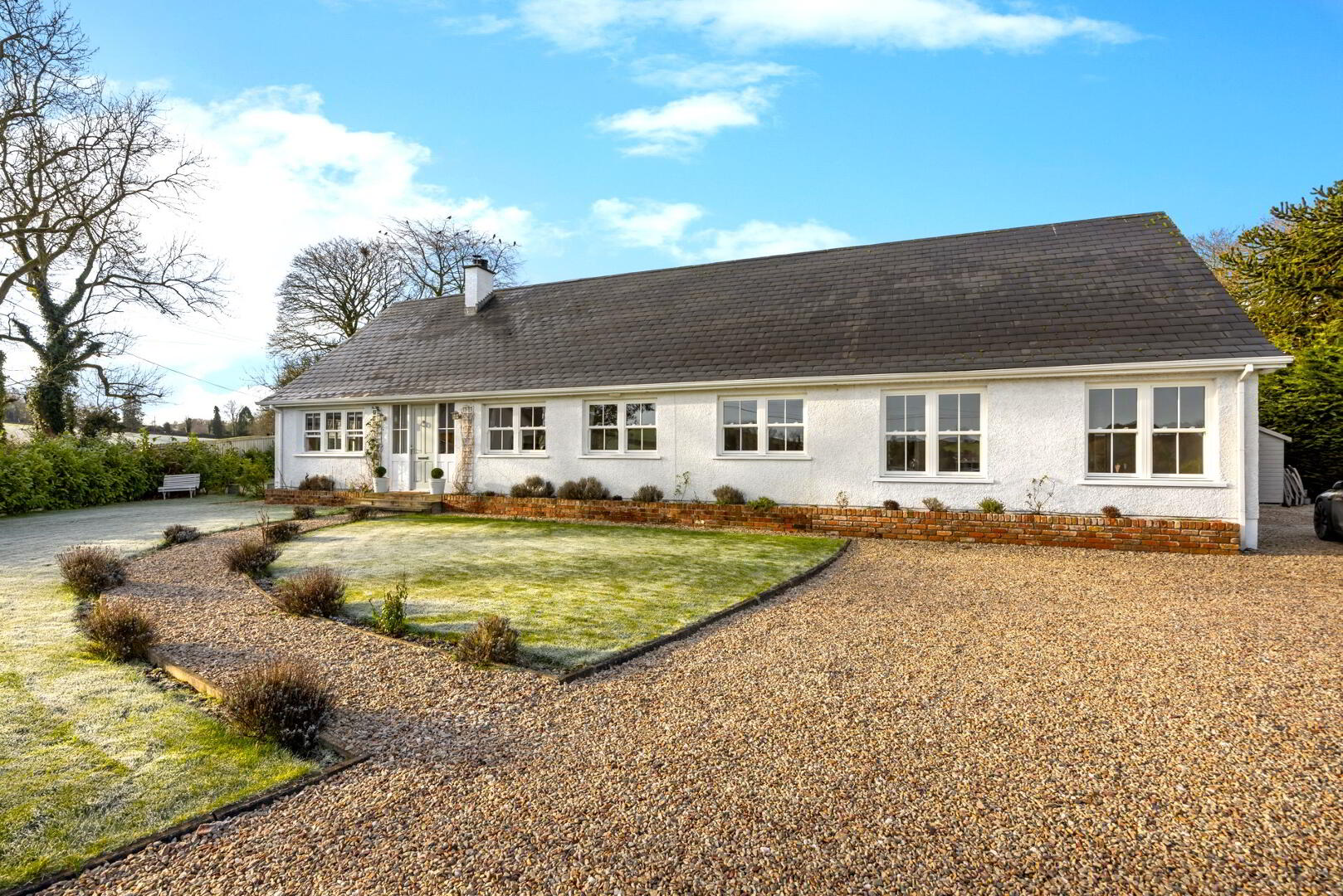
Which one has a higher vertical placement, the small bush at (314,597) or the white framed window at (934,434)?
the white framed window at (934,434)

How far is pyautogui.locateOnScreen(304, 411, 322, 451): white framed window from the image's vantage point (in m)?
19.4

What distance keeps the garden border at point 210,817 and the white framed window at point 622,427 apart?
11.3 metres

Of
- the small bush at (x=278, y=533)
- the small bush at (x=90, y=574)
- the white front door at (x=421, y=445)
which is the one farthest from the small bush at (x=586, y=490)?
the small bush at (x=90, y=574)

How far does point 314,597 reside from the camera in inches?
254

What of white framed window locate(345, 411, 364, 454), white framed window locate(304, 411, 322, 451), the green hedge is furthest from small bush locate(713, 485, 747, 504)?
the green hedge

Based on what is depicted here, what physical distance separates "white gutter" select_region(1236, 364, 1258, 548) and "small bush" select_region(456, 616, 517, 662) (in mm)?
11239

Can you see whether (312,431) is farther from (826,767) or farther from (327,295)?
(826,767)

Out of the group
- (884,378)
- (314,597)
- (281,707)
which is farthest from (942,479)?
(281,707)

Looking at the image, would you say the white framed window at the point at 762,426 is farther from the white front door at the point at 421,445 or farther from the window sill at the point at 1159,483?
the white front door at the point at 421,445

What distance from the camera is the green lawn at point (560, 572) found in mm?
6109

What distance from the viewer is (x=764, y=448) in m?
13.6

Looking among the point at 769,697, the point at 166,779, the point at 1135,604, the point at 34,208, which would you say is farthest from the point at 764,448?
the point at 34,208

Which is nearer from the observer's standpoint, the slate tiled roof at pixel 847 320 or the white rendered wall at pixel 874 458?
the white rendered wall at pixel 874 458

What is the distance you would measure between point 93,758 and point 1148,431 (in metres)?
13.4
